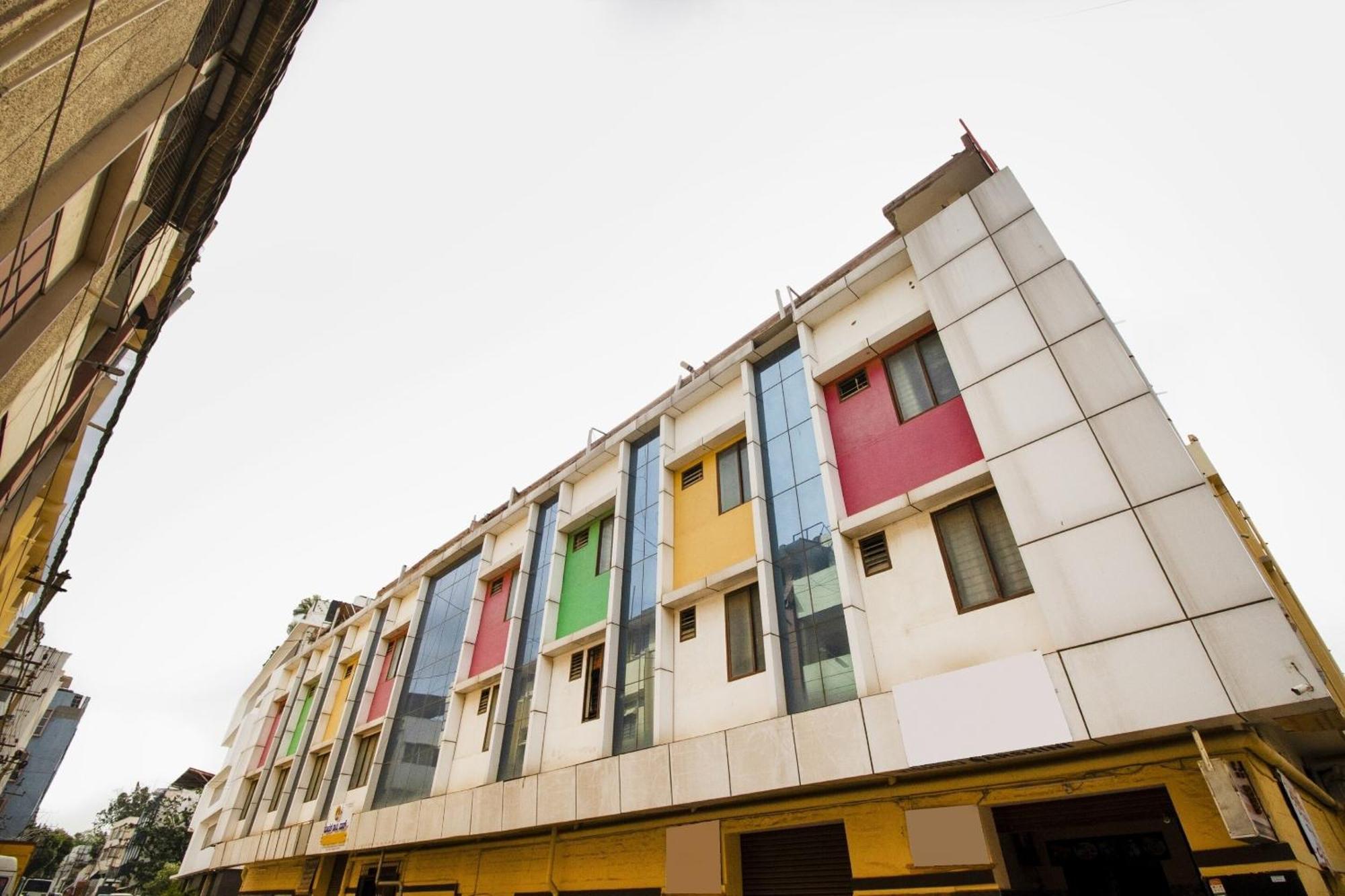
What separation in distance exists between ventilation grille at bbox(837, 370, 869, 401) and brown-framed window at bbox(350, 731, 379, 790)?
724 inches

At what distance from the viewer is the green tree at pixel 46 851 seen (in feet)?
194

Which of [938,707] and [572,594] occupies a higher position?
[572,594]

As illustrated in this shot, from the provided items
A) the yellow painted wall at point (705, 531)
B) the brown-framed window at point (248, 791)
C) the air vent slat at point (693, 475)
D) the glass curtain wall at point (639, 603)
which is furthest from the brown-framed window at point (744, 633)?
the brown-framed window at point (248, 791)

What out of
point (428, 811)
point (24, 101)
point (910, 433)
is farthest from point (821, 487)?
point (428, 811)

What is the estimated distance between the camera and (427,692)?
19109 mm

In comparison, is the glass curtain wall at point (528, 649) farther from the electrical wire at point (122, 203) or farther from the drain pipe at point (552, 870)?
the electrical wire at point (122, 203)

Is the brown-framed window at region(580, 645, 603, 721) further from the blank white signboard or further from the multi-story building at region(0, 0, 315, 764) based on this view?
the multi-story building at region(0, 0, 315, 764)

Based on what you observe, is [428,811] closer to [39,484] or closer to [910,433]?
[39,484]

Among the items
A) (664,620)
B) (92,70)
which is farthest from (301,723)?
(92,70)

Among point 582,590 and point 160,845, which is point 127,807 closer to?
point 160,845

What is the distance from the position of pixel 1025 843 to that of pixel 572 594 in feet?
34.9

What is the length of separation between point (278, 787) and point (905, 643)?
90.1ft

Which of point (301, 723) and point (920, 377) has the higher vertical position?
point (920, 377)

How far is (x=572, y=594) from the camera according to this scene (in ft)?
52.5
